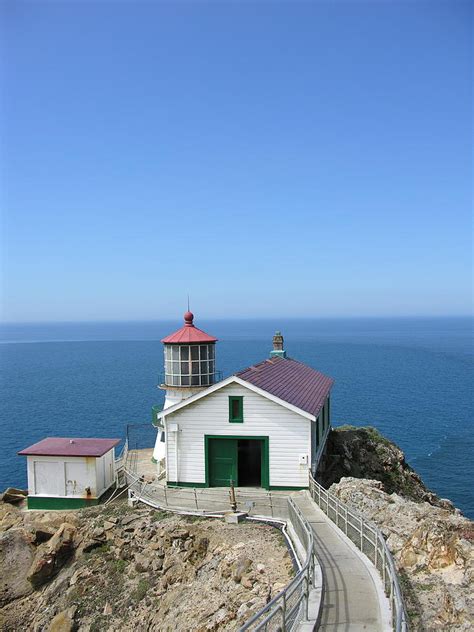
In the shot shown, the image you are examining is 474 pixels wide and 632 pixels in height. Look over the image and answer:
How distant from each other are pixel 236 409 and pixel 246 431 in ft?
3.02

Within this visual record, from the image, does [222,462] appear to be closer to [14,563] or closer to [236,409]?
[236,409]

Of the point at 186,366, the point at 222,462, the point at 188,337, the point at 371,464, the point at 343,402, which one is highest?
the point at 188,337

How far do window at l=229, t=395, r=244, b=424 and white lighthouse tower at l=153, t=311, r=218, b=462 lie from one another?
3.80m

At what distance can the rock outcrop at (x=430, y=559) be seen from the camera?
376 inches

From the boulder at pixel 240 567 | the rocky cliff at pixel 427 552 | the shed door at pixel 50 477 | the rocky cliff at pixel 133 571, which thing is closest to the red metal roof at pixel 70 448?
the shed door at pixel 50 477

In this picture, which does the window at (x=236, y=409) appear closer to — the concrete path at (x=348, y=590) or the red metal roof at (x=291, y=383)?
the red metal roof at (x=291, y=383)

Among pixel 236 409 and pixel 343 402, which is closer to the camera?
pixel 236 409

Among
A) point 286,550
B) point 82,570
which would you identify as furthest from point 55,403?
point 286,550

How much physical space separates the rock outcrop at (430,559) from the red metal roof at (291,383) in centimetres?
549

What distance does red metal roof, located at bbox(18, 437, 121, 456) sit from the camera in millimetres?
22578

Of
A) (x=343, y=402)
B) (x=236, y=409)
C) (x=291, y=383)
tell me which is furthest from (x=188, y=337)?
(x=343, y=402)

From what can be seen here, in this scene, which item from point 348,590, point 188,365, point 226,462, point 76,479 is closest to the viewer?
point 348,590

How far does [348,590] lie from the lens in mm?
10766

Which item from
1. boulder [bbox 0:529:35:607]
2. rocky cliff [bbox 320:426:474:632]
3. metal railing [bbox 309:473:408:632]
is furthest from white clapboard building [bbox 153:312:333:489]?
boulder [bbox 0:529:35:607]
